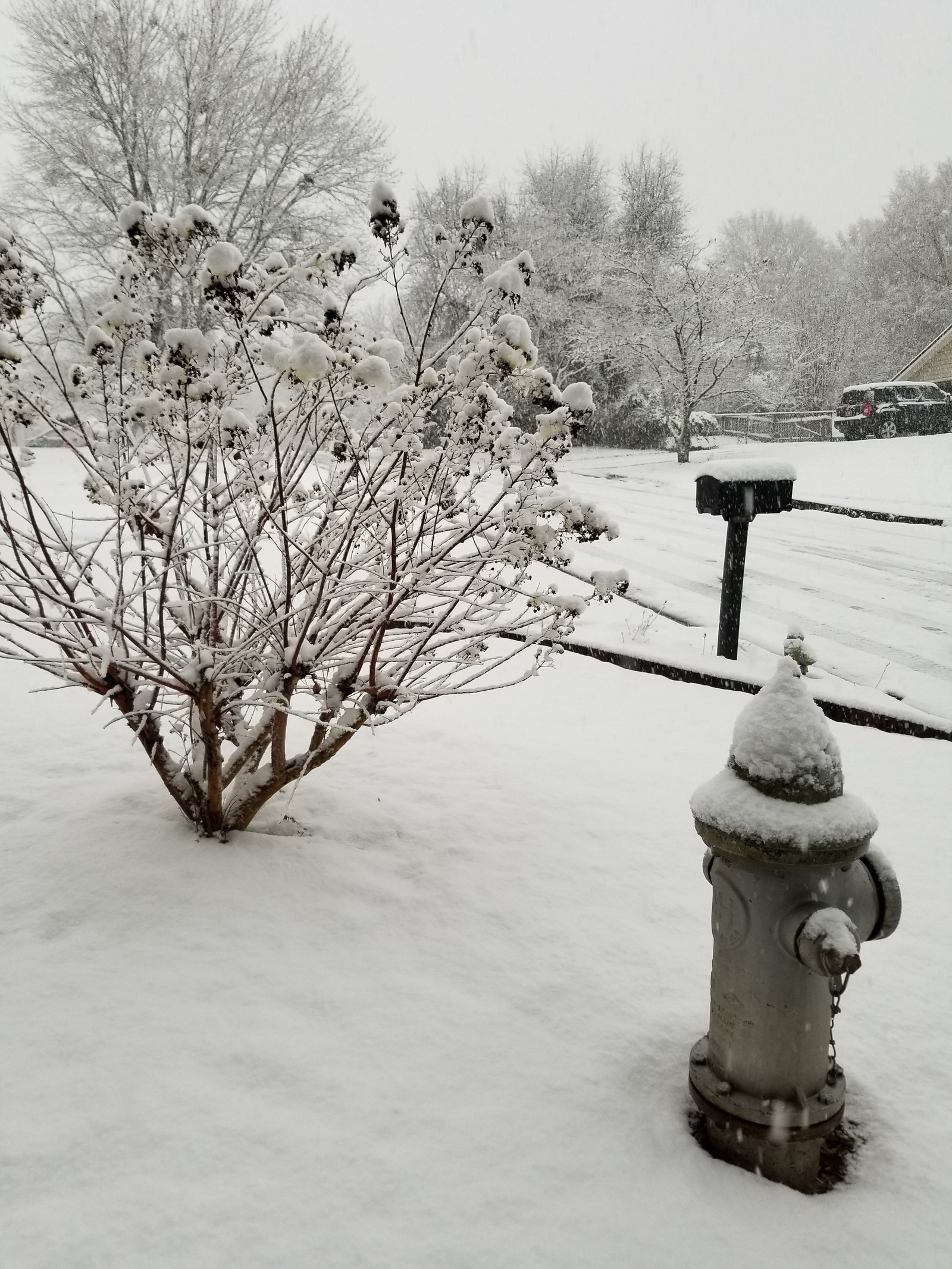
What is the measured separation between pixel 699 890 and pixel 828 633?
4.31 metres

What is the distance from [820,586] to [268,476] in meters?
7.00

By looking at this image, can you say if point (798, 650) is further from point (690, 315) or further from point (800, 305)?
point (800, 305)

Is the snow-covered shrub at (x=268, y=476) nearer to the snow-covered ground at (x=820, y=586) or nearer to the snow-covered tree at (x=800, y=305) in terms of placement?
the snow-covered ground at (x=820, y=586)

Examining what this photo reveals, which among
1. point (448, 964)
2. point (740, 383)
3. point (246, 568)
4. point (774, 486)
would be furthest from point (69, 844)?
point (740, 383)

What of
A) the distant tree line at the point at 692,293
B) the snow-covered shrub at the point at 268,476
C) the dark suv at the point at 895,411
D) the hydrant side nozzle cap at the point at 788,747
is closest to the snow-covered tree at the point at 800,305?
the distant tree line at the point at 692,293

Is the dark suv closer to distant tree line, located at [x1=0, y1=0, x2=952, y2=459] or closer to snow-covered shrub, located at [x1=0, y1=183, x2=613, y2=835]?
distant tree line, located at [x1=0, y1=0, x2=952, y2=459]

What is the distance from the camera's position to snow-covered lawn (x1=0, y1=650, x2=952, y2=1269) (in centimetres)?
153

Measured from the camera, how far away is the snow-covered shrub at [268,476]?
2086 mm

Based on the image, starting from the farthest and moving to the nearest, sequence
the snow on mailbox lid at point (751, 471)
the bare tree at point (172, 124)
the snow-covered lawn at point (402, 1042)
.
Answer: the bare tree at point (172, 124) < the snow on mailbox lid at point (751, 471) < the snow-covered lawn at point (402, 1042)

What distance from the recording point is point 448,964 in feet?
7.41

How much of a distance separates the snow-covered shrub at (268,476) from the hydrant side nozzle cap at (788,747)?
33.6 inches

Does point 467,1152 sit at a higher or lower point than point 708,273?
lower

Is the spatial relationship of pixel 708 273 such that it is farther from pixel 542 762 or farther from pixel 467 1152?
pixel 467 1152

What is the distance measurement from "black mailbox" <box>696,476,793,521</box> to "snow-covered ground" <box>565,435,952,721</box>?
957 mm
